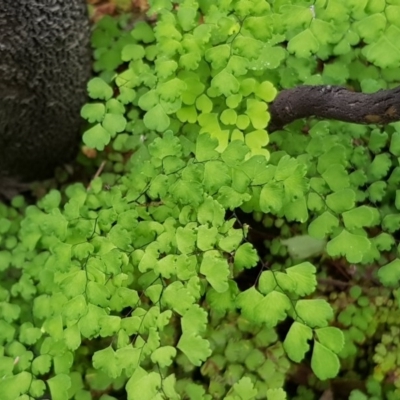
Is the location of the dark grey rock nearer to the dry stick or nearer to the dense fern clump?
the dense fern clump

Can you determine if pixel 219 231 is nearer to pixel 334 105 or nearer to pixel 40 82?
pixel 334 105

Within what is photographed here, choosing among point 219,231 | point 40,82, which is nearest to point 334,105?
point 219,231

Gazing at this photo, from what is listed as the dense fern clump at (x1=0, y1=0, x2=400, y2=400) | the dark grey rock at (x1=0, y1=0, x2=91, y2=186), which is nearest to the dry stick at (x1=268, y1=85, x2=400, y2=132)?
the dense fern clump at (x1=0, y1=0, x2=400, y2=400)

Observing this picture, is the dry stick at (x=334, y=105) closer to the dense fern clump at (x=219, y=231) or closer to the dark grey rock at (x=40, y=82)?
the dense fern clump at (x=219, y=231)

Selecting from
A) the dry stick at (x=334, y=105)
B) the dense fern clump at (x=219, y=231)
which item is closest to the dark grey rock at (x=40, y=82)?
the dense fern clump at (x=219, y=231)

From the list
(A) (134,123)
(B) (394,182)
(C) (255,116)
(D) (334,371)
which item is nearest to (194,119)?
(C) (255,116)

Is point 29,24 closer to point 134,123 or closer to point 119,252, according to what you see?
point 134,123
